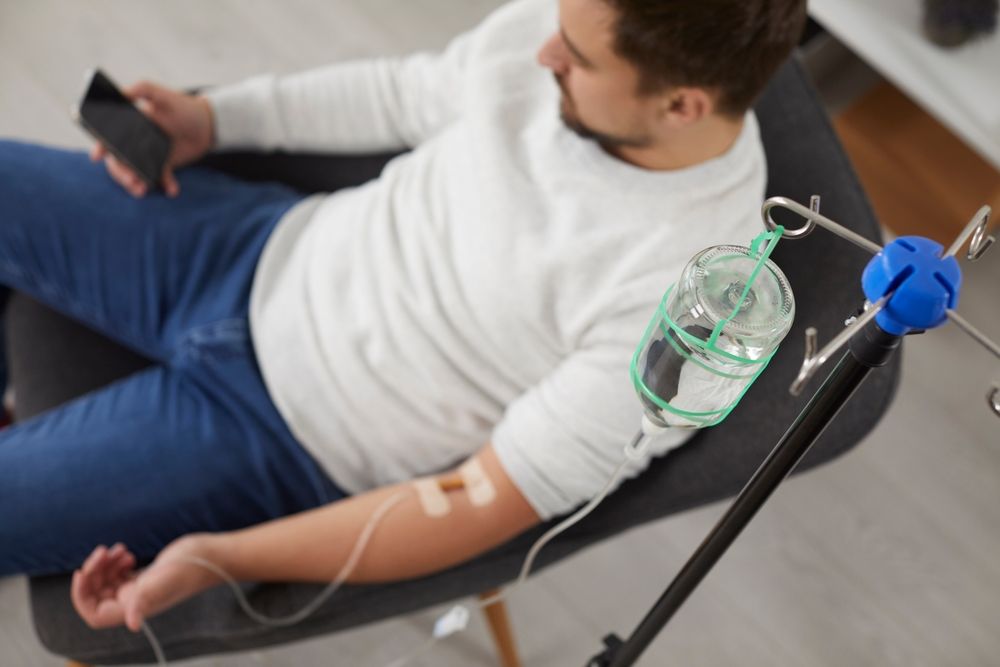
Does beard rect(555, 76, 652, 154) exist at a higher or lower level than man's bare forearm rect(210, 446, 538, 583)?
higher

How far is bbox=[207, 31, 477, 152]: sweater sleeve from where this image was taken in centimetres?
115

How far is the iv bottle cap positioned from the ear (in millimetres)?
399

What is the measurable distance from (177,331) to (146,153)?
0.71ft

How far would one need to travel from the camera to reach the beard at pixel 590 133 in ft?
2.82

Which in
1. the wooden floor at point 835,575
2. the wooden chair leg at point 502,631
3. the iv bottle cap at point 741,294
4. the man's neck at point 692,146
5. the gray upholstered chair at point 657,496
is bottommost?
the wooden floor at point 835,575

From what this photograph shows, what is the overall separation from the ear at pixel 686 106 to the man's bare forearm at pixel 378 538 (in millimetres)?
358

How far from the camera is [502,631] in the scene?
1.22 meters

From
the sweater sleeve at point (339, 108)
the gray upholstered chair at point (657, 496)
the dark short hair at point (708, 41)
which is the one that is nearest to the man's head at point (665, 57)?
the dark short hair at point (708, 41)

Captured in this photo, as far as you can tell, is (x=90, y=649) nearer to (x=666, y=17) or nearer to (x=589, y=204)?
(x=589, y=204)

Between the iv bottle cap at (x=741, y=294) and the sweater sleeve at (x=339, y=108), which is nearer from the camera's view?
the iv bottle cap at (x=741, y=294)

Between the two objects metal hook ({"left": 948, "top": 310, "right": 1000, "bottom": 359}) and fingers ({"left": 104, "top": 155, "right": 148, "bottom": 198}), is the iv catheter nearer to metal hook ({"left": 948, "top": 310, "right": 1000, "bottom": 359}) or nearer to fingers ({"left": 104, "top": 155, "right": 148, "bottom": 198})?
metal hook ({"left": 948, "top": 310, "right": 1000, "bottom": 359})

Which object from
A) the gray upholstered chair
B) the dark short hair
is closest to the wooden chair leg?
the gray upholstered chair

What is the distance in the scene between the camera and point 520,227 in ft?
3.03

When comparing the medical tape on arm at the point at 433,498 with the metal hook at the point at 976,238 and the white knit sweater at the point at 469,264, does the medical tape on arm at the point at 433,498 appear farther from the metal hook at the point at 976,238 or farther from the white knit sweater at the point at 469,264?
the metal hook at the point at 976,238
